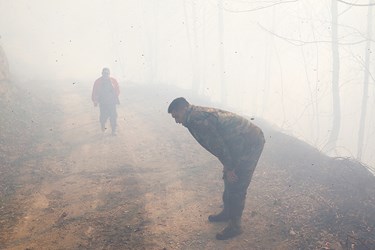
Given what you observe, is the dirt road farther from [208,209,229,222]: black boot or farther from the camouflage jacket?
the camouflage jacket

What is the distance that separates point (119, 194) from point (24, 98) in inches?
421

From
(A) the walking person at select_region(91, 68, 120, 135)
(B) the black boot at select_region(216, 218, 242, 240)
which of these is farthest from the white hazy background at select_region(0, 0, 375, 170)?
(B) the black boot at select_region(216, 218, 242, 240)

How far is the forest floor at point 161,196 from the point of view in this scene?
5891mm

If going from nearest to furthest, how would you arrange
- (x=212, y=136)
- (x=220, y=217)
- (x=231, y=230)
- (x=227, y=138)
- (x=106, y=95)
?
(x=212, y=136) → (x=227, y=138) → (x=231, y=230) → (x=220, y=217) → (x=106, y=95)

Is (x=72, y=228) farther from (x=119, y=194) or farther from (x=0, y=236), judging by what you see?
(x=119, y=194)

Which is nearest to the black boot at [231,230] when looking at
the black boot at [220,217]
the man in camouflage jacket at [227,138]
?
the man in camouflage jacket at [227,138]

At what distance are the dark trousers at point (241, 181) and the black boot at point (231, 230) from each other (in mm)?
98

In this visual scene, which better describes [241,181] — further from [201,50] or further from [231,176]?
[201,50]

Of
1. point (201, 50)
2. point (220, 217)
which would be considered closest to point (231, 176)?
point (220, 217)

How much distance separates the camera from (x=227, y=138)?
566 cm

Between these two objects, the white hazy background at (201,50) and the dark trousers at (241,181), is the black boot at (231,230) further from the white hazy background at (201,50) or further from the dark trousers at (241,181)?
the white hazy background at (201,50)

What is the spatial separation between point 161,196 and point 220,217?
178cm

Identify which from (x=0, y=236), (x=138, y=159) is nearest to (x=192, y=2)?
(x=138, y=159)

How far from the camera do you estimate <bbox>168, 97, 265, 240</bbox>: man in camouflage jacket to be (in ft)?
18.3
